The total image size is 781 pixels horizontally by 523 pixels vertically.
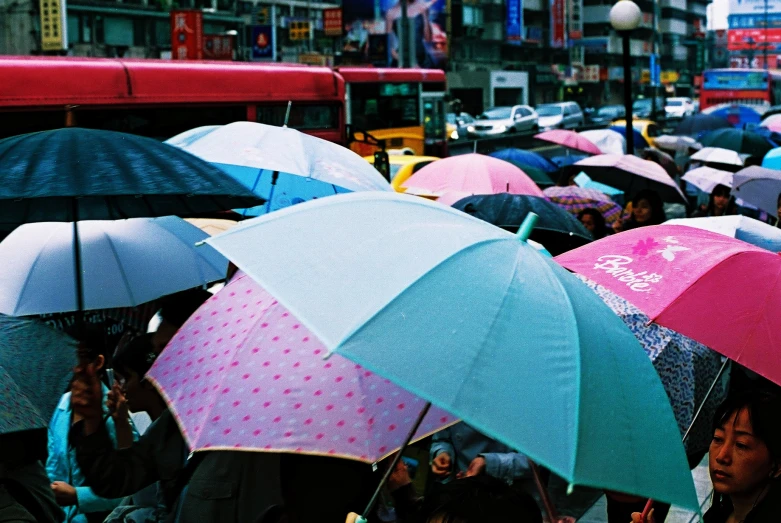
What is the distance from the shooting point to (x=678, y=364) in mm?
4410

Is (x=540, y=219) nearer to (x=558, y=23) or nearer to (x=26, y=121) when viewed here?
(x=26, y=121)

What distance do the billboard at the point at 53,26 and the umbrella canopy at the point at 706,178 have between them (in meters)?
26.0

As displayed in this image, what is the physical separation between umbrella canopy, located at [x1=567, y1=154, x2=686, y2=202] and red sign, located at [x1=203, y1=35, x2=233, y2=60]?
2767 centimetres

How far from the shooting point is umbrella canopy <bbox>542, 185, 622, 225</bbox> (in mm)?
9211

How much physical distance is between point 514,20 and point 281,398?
66.6 m

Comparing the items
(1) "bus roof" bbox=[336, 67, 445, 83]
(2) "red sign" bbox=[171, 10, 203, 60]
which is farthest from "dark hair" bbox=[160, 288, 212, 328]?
(2) "red sign" bbox=[171, 10, 203, 60]

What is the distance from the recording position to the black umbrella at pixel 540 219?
21.9 feet

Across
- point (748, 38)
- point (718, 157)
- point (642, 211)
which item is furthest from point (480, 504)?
point (748, 38)

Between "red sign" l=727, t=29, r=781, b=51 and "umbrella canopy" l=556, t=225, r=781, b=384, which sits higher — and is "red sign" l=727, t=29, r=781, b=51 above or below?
above

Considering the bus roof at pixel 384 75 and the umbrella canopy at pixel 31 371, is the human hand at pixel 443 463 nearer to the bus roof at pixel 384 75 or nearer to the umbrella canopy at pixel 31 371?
the umbrella canopy at pixel 31 371

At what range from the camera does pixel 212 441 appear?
2.95 m

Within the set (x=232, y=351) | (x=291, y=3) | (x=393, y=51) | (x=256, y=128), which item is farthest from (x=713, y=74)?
(x=232, y=351)

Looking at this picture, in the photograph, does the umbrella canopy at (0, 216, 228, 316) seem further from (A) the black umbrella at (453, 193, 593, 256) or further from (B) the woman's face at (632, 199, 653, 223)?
(B) the woman's face at (632, 199, 653, 223)

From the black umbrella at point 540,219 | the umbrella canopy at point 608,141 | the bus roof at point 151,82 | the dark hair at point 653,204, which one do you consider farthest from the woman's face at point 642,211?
the umbrella canopy at point 608,141
